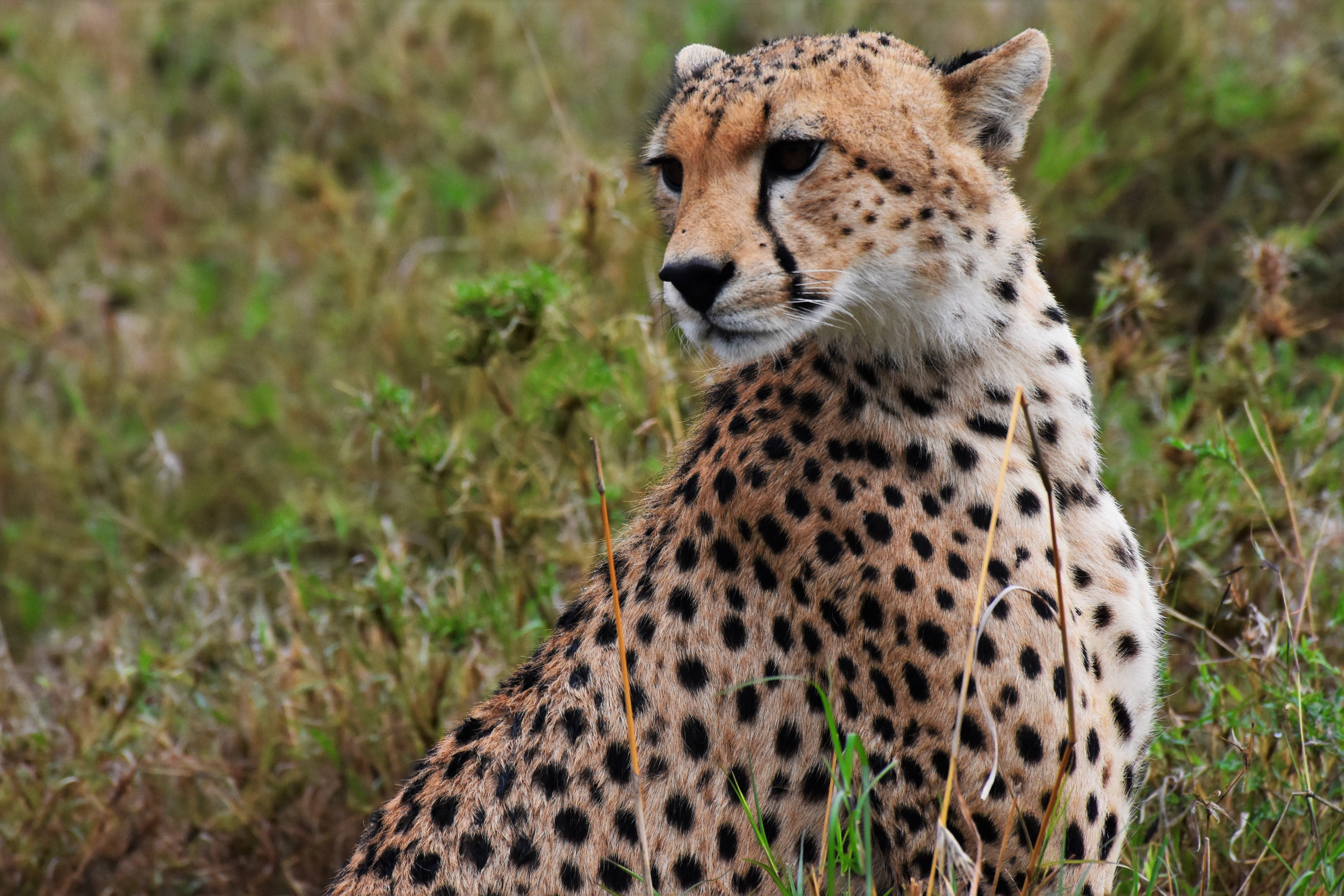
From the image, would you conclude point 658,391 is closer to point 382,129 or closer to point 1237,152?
point 1237,152

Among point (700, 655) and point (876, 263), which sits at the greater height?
point (876, 263)

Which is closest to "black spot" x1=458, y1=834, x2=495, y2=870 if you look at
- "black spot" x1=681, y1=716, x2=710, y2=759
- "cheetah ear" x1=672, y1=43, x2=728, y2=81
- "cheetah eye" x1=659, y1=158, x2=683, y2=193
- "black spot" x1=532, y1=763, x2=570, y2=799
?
"black spot" x1=532, y1=763, x2=570, y2=799

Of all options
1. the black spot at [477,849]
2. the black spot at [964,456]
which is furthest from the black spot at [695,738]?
the black spot at [964,456]

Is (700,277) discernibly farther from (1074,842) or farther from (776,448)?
(1074,842)

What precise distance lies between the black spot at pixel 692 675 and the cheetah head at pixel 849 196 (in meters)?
0.53

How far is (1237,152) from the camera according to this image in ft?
16.2

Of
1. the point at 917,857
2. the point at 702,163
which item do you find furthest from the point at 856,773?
the point at 702,163

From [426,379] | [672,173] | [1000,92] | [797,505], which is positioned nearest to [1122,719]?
[797,505]

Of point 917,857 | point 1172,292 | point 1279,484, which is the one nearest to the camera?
point 917,857

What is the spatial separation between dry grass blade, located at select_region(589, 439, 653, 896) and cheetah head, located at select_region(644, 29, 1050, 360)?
13.6 inches

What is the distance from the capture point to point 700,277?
2.14 metres

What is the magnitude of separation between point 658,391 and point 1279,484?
1.55m

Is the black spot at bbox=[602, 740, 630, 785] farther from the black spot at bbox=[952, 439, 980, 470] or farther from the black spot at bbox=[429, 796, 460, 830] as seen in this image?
the black spot at bbox=[952, 439, 980, 470]

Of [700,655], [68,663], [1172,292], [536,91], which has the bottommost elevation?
[1172,292]
